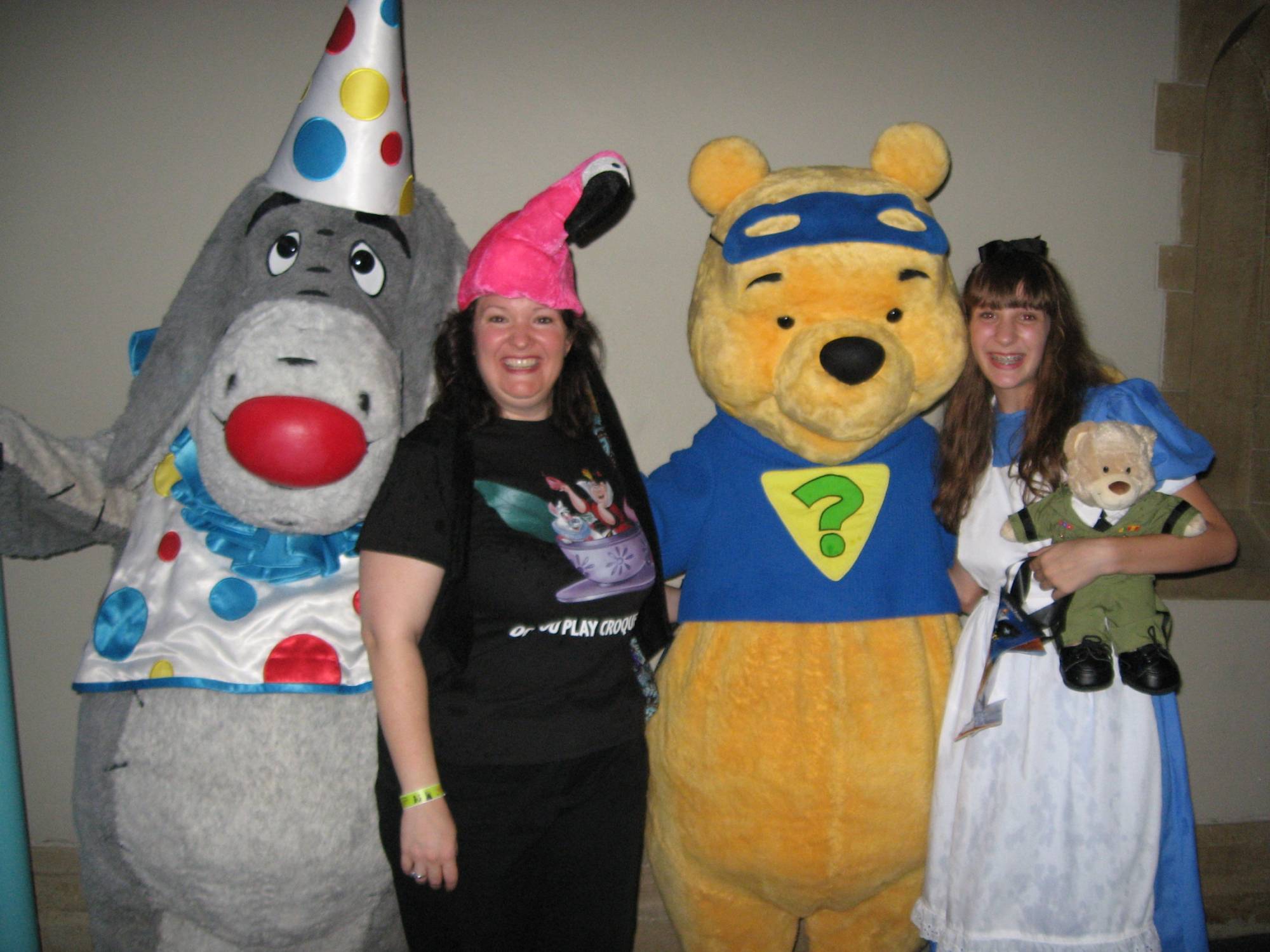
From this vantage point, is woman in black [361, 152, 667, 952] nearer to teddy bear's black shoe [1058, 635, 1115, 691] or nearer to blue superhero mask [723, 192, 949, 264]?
blue superhero mask [723, 192, 949, 264]

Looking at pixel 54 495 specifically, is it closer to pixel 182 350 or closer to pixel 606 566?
pixel 182 350

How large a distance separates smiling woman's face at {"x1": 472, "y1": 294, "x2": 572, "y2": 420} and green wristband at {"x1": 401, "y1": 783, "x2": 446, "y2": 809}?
714 millimetres

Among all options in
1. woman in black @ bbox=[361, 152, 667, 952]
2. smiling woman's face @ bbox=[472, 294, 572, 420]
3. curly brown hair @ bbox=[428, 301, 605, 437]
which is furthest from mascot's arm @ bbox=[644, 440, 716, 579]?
smiling woman's face @ bbox=[472, 294, 572, 420]

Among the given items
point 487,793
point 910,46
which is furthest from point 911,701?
point 910,46

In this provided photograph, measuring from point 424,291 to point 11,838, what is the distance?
1.41 m

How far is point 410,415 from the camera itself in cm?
175

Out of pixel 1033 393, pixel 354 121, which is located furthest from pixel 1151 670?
pixel 354 121

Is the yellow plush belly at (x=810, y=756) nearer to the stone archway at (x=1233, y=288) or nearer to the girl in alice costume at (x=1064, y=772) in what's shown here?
the girl in alice costume at (x=1064, y=772)

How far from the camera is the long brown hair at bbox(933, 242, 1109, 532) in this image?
5.85ft

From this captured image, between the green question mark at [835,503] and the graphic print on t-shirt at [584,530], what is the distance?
0.39 meters

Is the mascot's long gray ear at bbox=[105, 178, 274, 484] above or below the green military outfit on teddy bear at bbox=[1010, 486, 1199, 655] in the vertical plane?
above

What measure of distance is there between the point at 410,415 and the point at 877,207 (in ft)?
3.58

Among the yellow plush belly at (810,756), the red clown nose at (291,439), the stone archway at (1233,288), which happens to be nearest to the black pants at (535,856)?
the yellow plush belly at (810,756)

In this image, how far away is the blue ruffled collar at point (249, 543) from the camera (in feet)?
5.48
